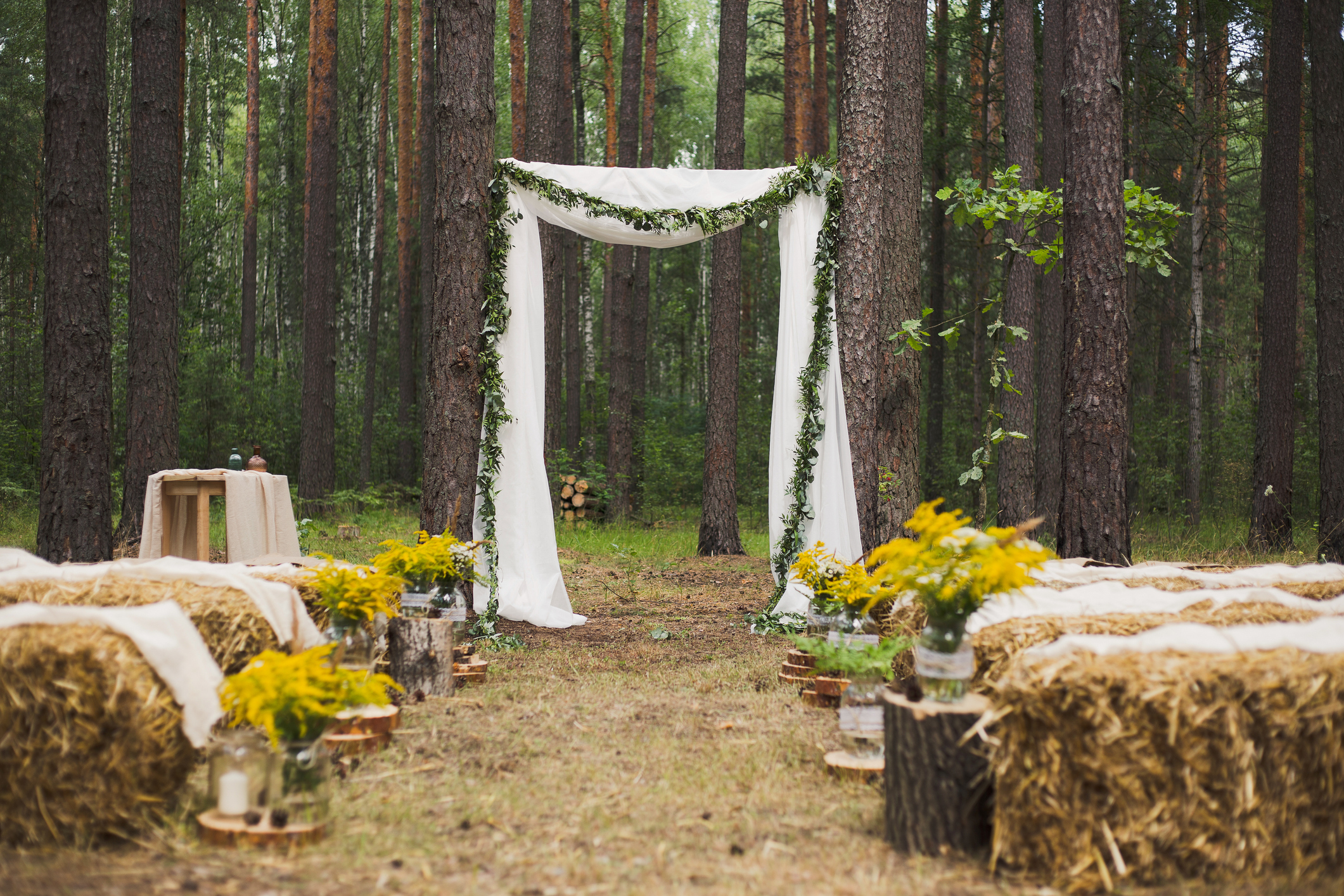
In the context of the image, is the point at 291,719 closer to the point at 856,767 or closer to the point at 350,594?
the point at 350,594

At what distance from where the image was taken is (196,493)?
5703 mm

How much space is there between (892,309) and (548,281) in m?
5.51

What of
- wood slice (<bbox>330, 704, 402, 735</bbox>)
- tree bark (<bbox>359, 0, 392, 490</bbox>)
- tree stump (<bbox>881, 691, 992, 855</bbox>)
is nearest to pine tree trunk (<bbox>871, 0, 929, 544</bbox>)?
tree stump (<bbox>881, 691, 992, 855</bbox>)

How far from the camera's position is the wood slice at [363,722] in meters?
3.14

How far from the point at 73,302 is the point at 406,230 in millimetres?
10120

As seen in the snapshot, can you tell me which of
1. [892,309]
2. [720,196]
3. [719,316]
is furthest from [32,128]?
[892,309]

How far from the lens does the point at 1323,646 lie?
227 centimetres

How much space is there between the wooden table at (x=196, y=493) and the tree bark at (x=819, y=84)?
9455mm

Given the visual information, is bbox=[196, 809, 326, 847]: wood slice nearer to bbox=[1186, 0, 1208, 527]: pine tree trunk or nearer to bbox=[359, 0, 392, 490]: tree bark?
bbox=[1186, 0, 1208, 527]: pine tree trunk

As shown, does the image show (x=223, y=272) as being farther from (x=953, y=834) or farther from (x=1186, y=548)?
Result: (x=953, y=834)

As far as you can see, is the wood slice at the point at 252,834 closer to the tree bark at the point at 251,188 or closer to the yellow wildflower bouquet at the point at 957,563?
the yellow wildflower bouquet at the point at 957,563

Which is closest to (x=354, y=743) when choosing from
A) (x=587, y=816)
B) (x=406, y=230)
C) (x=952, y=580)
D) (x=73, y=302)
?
(x=587, y=816)

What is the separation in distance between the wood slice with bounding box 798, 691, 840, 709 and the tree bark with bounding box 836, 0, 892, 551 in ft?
5.48

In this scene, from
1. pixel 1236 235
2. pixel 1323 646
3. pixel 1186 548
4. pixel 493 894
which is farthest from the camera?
pixel 1236 235
